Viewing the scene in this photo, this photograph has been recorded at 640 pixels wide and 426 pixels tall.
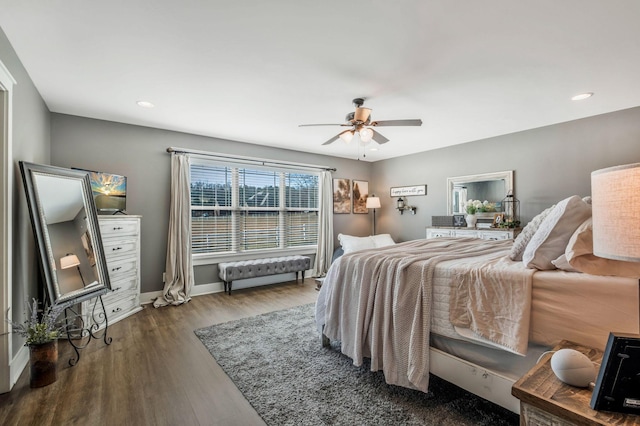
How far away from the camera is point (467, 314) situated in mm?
1738

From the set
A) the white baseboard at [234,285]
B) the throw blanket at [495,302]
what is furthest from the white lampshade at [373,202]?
the throw blanket at [495,302]

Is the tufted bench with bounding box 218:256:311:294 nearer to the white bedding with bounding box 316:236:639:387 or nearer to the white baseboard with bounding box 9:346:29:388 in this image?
the white baseboard with bounding box 9:346:29:388

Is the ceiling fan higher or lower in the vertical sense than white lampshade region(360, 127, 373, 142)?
higher

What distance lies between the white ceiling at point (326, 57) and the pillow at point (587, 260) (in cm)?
142

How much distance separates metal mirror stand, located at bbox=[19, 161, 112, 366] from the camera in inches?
93.0

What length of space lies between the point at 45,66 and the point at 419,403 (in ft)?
12.9

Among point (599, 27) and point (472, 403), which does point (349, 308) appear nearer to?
point (472, 403)

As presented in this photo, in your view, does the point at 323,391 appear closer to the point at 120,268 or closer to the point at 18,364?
the point at 18,364

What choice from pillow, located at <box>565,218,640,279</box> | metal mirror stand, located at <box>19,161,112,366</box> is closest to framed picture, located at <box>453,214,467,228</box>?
pillow, located at <box>565,218,640,279</box>

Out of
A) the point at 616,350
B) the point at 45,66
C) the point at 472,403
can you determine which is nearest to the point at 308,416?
the point at 472,403

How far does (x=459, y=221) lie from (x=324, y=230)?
2491mm

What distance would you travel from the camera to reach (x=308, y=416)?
1786 mm

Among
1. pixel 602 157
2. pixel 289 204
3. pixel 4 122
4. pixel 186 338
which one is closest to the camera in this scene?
pixel 4 122

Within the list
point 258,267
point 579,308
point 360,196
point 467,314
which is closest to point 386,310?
point 467,314
